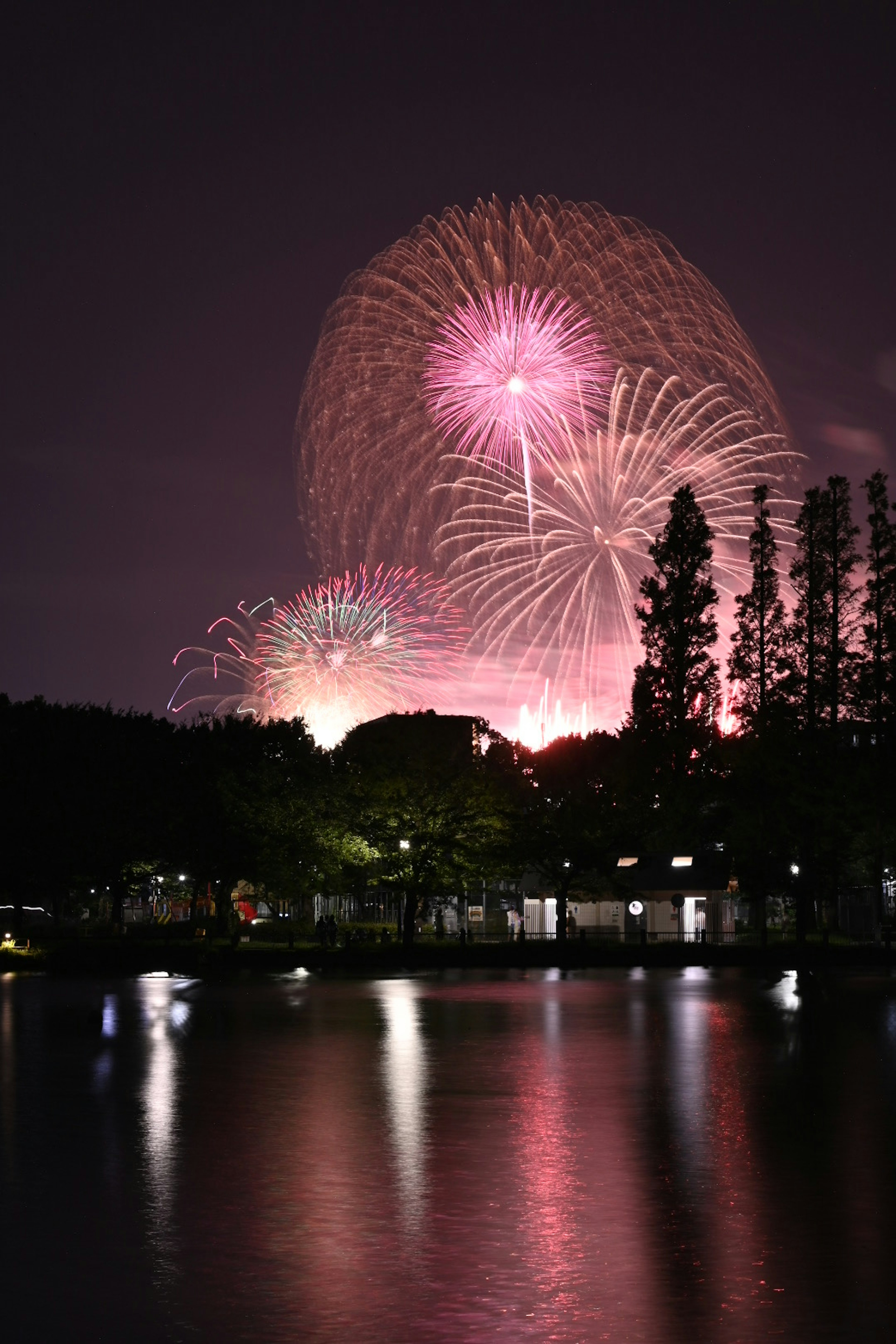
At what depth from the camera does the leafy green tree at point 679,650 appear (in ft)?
286

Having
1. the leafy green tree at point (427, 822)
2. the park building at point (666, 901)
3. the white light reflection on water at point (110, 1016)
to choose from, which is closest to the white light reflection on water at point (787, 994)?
the white light reflection on water at point (110, 1016)

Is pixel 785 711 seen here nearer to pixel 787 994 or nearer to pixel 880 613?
pixel 880 613

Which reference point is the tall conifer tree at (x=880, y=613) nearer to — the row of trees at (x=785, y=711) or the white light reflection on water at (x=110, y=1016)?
the row of trees at (x=785, y=711)

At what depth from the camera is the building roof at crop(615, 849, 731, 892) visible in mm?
82312

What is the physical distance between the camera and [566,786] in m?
85.4

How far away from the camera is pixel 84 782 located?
8512 centimetres

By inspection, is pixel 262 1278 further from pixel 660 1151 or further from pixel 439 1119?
pixel 439 1119

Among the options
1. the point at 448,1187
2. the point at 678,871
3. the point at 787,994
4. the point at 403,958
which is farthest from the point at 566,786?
the point at 448,1187

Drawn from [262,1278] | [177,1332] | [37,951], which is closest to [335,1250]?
[262,1278]

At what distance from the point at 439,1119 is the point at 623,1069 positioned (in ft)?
19.5

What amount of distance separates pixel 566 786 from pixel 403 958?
23041 millimetres

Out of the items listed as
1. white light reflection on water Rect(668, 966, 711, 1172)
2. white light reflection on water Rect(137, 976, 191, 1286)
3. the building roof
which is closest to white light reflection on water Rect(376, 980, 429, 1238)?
white light reflection on water Rect(137, 976, 191, 1286)

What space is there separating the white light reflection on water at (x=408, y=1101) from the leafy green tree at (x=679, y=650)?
51.7 m

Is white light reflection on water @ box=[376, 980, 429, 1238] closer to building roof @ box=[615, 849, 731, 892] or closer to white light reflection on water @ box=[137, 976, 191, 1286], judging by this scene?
white light reflection on water @ box=[137, 976, 191, 1286]
